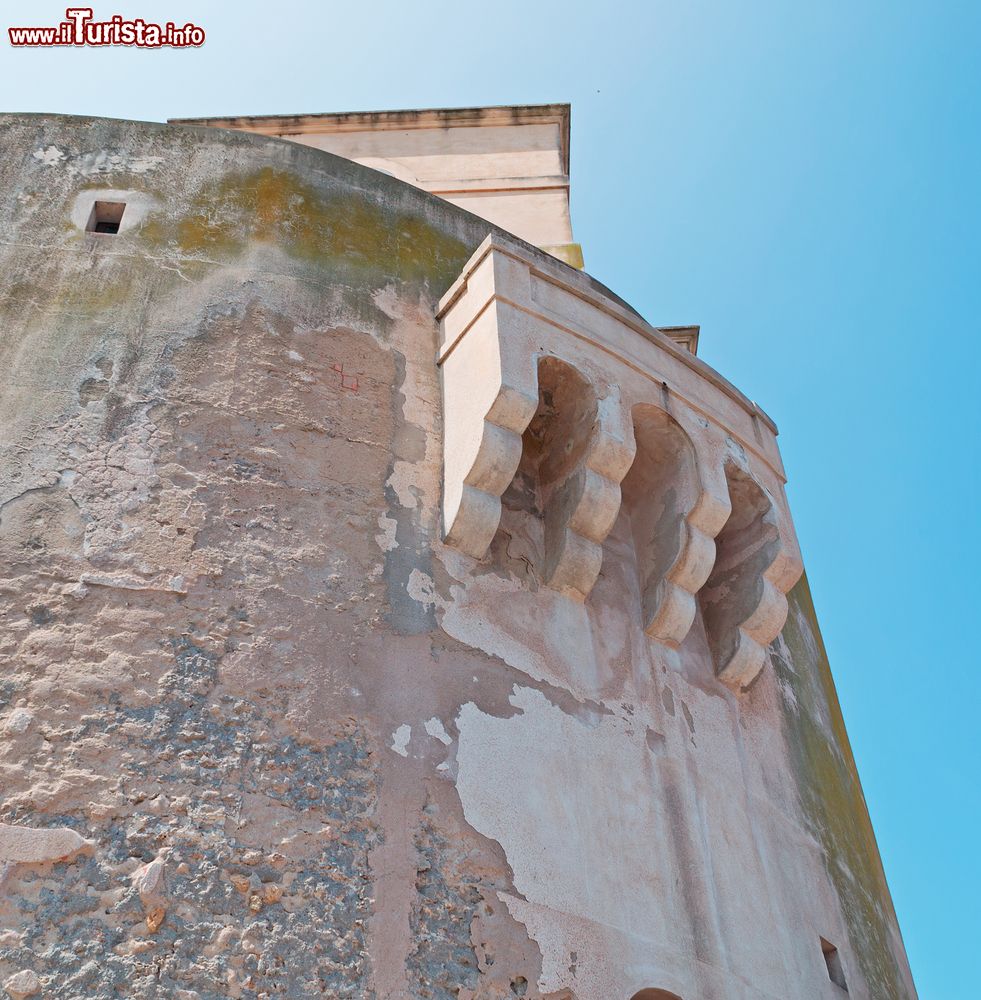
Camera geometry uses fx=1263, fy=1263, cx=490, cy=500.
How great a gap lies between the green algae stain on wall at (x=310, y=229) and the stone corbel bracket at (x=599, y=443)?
433mm

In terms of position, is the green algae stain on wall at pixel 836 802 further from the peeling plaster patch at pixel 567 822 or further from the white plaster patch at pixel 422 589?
the white plaster patch at pixel 422 589

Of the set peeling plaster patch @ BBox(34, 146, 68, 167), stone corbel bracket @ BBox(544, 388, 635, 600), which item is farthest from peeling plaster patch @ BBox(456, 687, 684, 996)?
peeling plaster patch @ BBox(34, 146, 68, 167)

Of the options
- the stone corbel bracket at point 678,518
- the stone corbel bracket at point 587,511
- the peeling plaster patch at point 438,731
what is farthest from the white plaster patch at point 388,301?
the peeling plaster patch at point 438,731

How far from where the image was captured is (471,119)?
12.4 m

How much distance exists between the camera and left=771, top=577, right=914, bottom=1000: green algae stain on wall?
5.78 metres

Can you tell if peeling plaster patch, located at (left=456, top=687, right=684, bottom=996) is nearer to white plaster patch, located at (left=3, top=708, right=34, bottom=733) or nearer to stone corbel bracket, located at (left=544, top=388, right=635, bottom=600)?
stone corbel bracket, located at (left=544, top=388, right=635, bottom=600)

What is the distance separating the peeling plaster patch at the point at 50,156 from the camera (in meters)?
5.95

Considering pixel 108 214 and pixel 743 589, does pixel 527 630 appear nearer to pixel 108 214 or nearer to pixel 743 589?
pixel 743 589

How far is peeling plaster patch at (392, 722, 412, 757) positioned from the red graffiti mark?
1592 millimetres

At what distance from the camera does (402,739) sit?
4.33 metres

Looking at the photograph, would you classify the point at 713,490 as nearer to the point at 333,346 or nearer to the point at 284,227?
the point at 333,346

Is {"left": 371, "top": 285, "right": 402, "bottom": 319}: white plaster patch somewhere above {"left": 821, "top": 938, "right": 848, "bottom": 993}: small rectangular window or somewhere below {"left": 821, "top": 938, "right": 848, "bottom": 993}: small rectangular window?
above

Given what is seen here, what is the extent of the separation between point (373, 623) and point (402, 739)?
1.54 feet

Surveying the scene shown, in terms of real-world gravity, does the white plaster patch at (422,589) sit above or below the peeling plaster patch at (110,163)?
below
